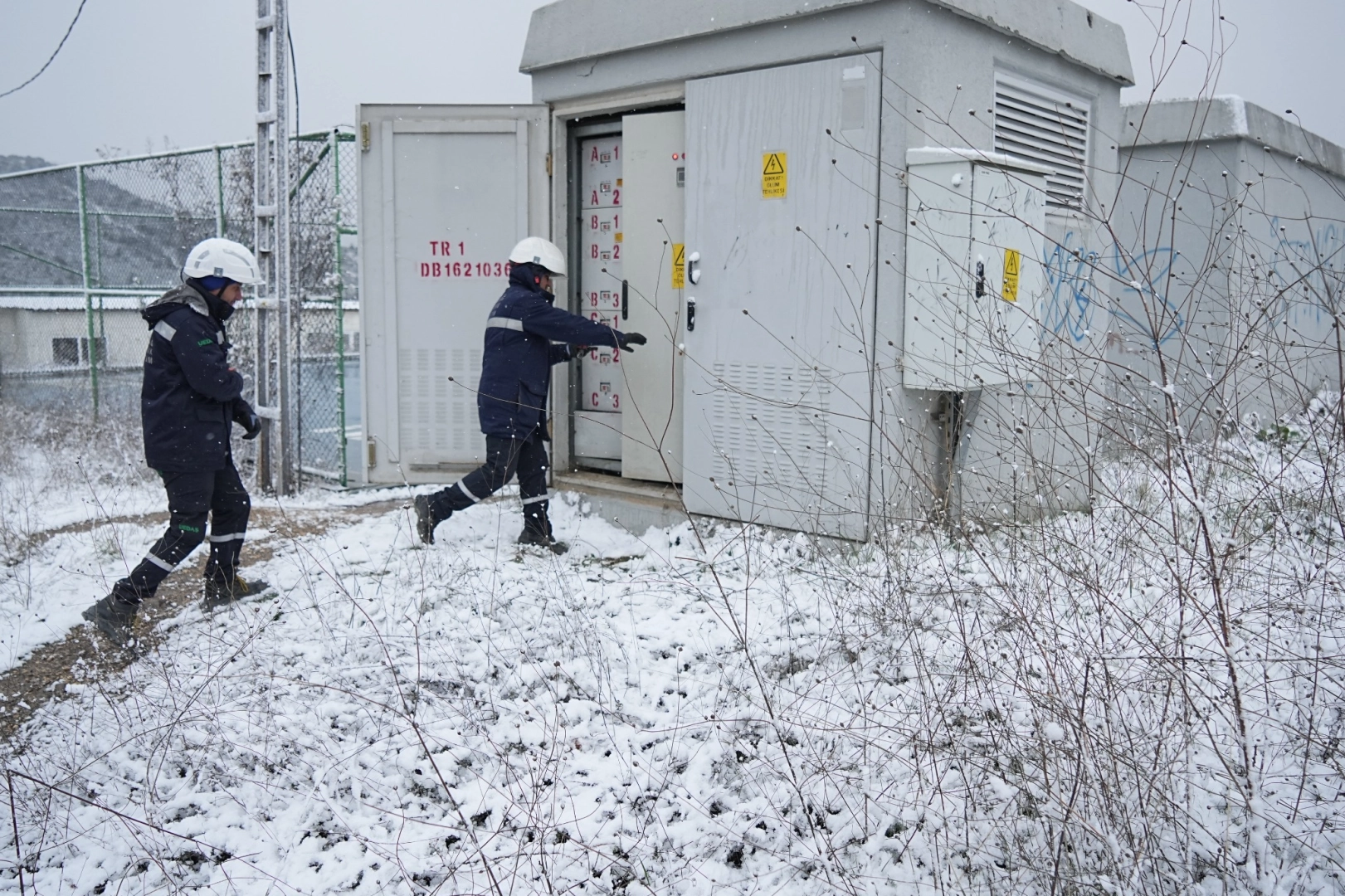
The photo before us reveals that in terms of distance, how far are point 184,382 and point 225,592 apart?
43.8 inches

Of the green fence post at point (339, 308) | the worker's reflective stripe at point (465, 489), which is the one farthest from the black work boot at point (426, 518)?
the green fence post at point (339, 308)

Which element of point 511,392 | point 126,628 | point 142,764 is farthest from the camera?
point 511,392

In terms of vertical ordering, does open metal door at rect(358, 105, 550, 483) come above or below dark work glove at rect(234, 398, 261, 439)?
above

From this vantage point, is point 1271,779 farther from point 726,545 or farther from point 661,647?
point 726,545

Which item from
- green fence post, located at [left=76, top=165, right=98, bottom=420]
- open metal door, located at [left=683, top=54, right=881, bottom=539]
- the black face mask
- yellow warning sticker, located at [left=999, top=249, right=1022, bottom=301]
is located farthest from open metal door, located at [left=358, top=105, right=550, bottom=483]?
green fence post, located at [left=76, top=165, right=98, bottom=420]

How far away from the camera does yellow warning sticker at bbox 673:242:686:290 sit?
20.5 feet

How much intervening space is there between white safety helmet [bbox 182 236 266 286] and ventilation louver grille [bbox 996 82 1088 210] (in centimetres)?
408

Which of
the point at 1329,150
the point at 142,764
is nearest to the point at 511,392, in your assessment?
the point at 142,764

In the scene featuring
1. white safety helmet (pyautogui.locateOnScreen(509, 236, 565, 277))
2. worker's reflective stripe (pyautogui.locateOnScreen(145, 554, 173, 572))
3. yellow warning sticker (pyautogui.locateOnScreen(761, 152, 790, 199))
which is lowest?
worker's reflective stripe (pyautogui.locateOnScreen(145, 554, 173, 572))

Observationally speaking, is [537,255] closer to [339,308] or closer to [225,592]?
[225,592]

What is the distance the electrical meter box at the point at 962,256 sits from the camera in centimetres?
489

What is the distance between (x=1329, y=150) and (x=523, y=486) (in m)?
9.80

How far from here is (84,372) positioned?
10789mm

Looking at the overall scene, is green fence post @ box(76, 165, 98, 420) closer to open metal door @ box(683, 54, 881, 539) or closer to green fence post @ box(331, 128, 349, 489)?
green fence post @ box(331, 128, 349, 489)
